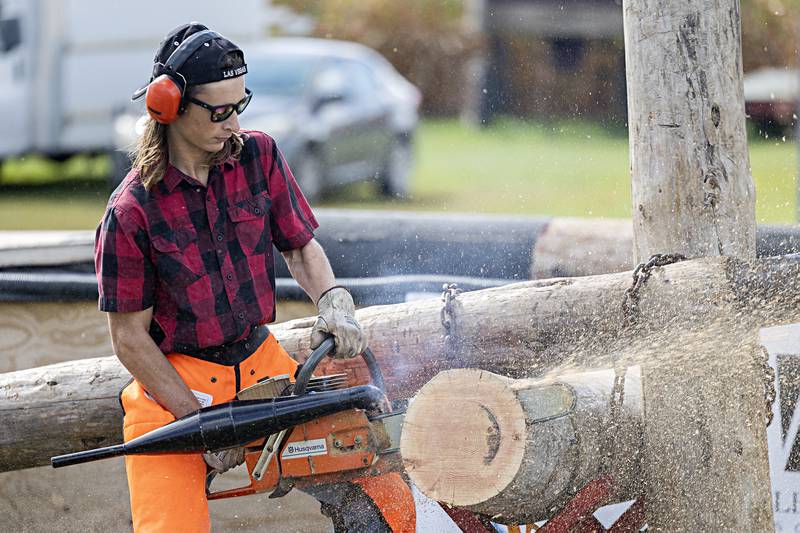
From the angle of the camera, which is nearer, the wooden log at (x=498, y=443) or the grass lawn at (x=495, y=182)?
the wooden log at (x=498, y=443)

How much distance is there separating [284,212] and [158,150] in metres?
0.45

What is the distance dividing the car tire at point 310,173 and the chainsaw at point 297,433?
8222 millimetres

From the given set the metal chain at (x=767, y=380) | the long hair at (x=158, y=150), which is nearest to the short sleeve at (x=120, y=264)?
the long hair at (x=158, y=150)

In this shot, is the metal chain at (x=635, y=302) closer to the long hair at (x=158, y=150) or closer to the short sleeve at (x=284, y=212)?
the short sleeve at (x=284, y=212)

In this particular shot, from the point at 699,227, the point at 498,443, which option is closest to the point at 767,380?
the point at 699,227

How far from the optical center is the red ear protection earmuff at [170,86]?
2926 millimetres

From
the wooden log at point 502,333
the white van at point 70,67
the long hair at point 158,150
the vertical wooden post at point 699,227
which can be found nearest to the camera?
the long hair at point 158,150

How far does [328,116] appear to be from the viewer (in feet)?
38.3

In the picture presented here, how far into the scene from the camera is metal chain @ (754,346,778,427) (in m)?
3.44

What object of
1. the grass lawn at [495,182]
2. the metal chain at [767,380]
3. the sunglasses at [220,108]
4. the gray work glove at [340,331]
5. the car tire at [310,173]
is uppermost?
the sunglasses at [220,108]

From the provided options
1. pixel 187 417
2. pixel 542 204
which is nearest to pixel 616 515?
pixel 187 417

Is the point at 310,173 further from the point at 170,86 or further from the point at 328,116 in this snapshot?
the point at 170,86

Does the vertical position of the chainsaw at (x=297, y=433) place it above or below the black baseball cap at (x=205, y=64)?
below

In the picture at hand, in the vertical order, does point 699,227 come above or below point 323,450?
above
